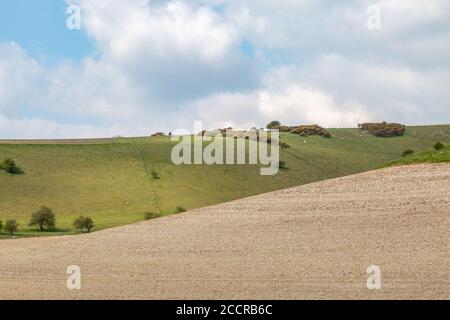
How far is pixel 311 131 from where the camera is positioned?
418ft

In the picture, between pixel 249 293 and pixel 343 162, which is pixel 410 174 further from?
pixel 343 162

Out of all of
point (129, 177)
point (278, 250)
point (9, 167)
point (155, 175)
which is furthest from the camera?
point (155, 175)

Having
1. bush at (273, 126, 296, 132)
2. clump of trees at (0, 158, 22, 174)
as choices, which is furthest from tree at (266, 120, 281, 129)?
clump of trees at (0, 158, 22, 174)

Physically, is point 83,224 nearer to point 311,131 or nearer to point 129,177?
point 129,177

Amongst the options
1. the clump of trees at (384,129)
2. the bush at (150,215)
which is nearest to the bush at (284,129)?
the clump of trees at (384,129)

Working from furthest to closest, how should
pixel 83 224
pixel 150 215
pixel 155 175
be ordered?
1. pixel 155 175
2. pixel 150 215
3. pixel 83 224

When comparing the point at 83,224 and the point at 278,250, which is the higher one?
the point at 83,224

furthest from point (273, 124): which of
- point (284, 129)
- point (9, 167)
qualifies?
point (9, 167)

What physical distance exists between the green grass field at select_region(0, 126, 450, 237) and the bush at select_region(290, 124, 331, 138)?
874cm

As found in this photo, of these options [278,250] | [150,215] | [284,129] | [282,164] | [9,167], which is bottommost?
[278,250]

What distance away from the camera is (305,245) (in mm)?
36688

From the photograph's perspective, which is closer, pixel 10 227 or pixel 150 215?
pixel 10 227

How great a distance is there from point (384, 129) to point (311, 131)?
44.8ft

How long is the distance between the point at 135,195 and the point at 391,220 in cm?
4285
